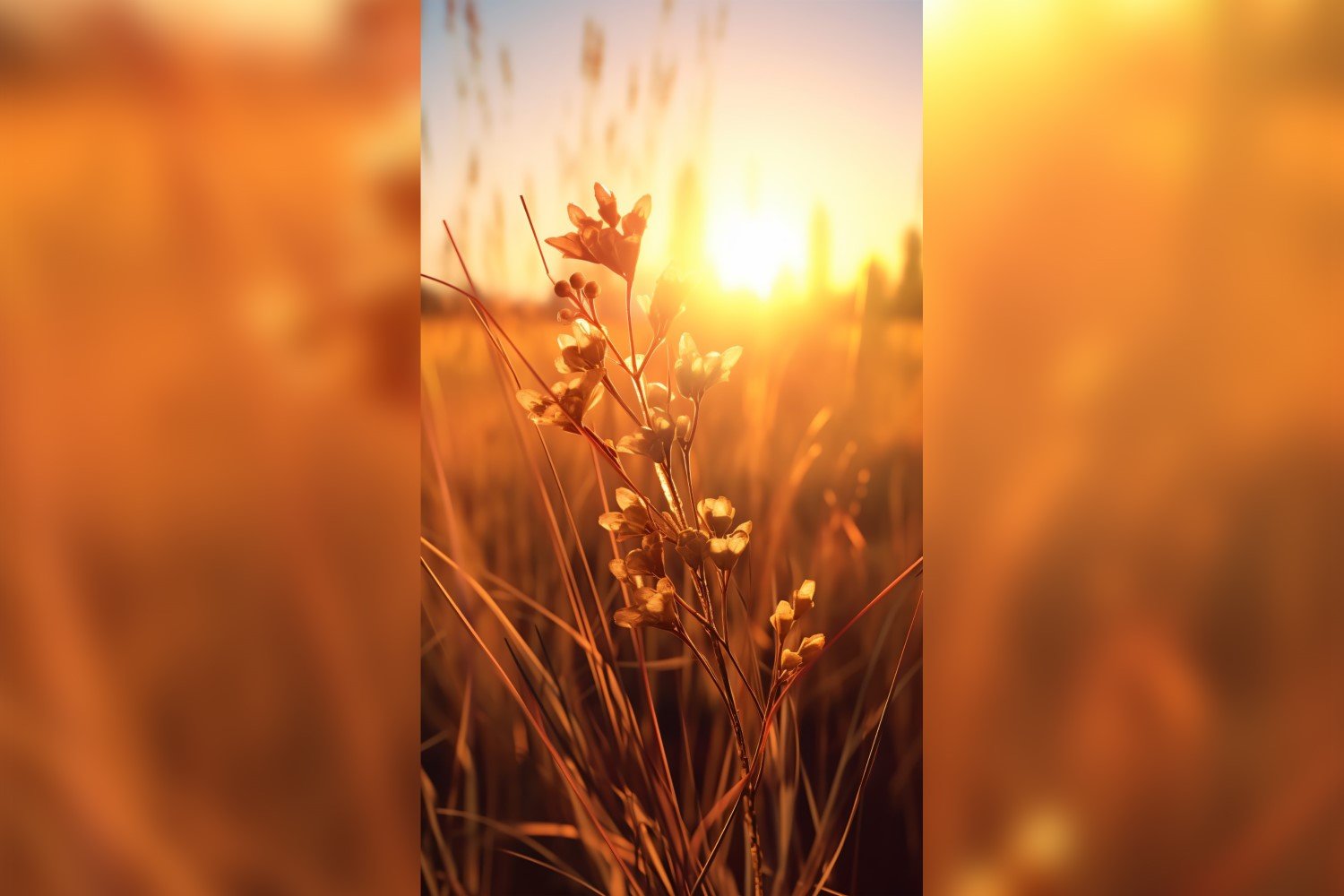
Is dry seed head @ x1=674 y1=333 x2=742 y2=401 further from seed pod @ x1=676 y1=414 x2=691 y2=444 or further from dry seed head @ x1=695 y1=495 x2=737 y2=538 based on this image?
dry seed head @ x1=695 y1=495 x2=737 y2=538

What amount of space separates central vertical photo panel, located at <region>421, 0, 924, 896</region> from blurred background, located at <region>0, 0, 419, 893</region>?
7 centimetres

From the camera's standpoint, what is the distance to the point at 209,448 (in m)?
1.03

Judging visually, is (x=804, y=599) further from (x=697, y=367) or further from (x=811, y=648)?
(x=697, y=367)

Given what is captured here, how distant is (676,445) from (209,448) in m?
0.62

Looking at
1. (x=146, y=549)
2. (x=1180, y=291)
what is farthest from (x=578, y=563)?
(x=1180, y=291)

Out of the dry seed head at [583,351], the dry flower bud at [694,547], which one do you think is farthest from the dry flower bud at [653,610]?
the dry seed head at [583,351]

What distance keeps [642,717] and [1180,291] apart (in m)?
0.91

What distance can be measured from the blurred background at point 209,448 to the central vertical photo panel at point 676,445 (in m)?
Result: 0.07

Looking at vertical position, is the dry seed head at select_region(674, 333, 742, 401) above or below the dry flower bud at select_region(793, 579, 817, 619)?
above

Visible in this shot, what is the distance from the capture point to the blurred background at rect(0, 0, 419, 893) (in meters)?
1.01

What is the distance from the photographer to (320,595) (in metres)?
1.03

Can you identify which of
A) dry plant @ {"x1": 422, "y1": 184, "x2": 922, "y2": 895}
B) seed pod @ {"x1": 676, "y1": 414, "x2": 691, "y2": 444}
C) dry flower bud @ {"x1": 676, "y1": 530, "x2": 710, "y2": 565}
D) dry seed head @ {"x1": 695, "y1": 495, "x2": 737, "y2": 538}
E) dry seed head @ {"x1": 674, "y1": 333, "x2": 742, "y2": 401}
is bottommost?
dry plant @ {"x1": 422, "y1": 184, "x2": 922, "y2": 895}

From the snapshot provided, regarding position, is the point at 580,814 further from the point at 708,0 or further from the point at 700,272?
the point at 708,0

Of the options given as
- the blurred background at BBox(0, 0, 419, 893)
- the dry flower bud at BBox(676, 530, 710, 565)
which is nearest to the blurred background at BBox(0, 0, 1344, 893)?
the blurred background at BBox(0, 0, 419, 893)
